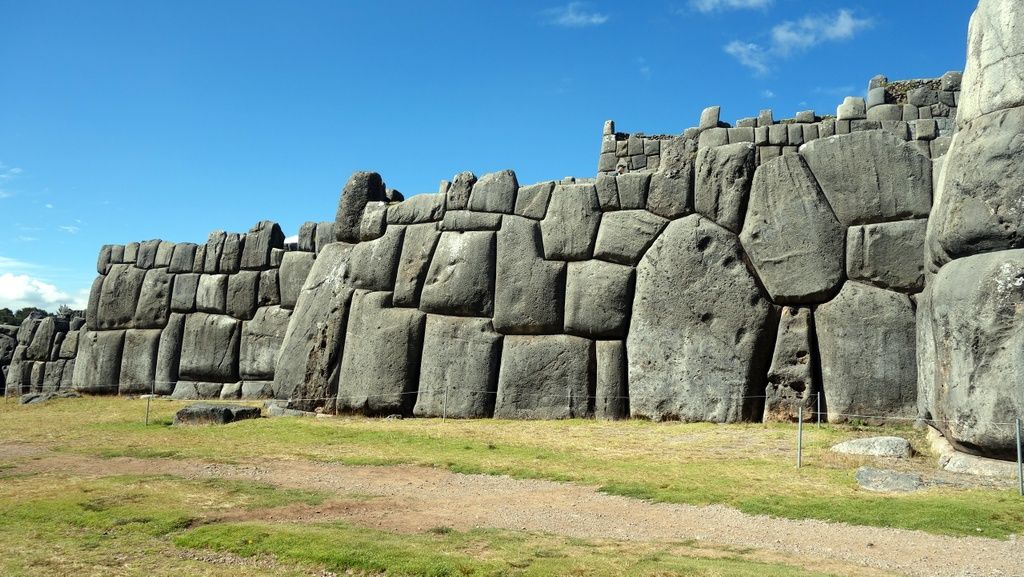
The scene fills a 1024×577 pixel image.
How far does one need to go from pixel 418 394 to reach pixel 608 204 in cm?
523

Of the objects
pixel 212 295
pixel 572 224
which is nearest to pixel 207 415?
pixel 572 224

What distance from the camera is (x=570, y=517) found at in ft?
26.8

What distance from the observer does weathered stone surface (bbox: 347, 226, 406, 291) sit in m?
17.4

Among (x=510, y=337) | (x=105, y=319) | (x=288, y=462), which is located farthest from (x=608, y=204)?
(x=105, y=319)

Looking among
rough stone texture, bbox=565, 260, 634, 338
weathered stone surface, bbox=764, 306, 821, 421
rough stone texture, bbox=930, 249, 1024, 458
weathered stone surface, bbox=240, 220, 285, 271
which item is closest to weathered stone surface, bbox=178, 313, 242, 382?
weathered stone surface, bbox=240, 220, 285, 271

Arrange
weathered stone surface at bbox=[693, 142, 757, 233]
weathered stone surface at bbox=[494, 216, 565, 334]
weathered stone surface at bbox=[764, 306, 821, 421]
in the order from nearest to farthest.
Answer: weathered stone surface at bbox=[764, 306, 821, 421], weathered stone surface at bbox=[693, 142, 757, 233], weathered stone surface at bbox=[494, 216, 565, 334]

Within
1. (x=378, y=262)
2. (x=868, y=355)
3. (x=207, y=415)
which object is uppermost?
(x=378, y=262)

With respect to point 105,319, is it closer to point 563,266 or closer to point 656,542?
point 563,266

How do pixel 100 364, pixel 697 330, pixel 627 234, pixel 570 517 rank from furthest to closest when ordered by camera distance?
pixel 100 364, pixel 627 234, pixel 697 330, pixel 570 517

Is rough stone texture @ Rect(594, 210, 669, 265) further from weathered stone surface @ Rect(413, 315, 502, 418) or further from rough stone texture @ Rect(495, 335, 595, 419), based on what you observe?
weathered stone surface @ Rect(413, 315, 502, 418)

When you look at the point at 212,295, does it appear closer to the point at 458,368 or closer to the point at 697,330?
the point at 458,368

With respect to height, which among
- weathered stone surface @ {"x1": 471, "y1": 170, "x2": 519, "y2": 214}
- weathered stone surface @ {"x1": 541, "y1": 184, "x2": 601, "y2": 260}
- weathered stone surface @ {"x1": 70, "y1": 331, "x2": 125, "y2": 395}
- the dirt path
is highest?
weathered stone surface @ {"x1": 471, "y1": 170, "x2": 519, "y2": 214}

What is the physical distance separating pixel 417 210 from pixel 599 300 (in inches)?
192

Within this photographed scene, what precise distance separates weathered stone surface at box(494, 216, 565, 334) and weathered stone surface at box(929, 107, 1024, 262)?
689cm
